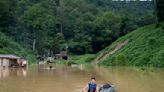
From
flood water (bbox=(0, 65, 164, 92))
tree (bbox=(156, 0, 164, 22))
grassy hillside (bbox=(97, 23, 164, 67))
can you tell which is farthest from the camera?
tree (bbox=(156, 0, 164, 22))

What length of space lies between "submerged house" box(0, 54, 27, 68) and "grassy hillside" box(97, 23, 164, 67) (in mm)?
15237

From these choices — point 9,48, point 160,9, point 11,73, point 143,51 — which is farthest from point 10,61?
point 160,9

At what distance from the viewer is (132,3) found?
145m

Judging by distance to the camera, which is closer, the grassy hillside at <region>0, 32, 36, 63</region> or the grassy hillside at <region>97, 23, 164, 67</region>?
the grassy hillside at <region>97, 23, 164, 67</region>

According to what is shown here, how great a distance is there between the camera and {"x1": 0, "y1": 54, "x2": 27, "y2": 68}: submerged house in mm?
56134

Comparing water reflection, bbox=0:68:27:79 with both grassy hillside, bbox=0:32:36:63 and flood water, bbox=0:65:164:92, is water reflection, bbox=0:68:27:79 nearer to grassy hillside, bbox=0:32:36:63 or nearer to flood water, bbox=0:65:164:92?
flood water, bbox=0:65:164:92

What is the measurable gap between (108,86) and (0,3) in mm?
54573

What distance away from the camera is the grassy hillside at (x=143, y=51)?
6245 cm

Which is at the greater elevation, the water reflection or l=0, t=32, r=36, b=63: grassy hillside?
l=0, t=32, r=36, b=63: grassy hillside

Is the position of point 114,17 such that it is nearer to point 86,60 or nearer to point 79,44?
point 79,44

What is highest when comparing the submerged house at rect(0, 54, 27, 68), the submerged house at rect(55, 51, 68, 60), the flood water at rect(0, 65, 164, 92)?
the submerged house at rect(55, 51, 68, 60)

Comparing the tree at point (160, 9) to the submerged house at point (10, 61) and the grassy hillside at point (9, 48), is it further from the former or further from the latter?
the submerged house at point (10, 61)

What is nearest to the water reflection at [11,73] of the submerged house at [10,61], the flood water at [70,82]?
the flood water at [70,82]

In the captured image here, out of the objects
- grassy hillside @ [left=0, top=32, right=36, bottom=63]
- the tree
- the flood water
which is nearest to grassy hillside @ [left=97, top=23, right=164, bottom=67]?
the tree
